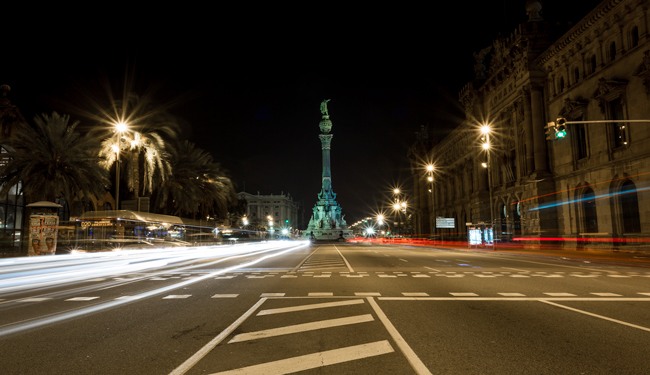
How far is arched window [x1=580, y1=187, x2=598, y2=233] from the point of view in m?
37.6

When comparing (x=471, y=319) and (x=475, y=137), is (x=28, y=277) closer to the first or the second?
(x=471, y=319)

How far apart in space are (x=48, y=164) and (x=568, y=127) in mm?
39929

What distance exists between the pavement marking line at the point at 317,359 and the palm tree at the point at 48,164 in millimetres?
29366

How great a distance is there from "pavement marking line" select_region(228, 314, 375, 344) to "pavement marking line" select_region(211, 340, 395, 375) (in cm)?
131

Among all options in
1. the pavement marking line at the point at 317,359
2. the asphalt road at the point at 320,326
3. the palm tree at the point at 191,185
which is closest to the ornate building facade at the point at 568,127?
the asphalt road at the point at 320,326

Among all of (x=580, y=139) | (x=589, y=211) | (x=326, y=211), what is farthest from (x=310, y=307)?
(x=326, y=211)

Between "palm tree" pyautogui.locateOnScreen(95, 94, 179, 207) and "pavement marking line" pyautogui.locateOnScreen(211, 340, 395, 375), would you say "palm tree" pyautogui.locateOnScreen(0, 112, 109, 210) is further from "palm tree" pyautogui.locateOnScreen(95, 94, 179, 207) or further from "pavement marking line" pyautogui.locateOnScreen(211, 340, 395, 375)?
"pavement marking line" pyautogui.locateOnScreen(211, 340, 395, 375)

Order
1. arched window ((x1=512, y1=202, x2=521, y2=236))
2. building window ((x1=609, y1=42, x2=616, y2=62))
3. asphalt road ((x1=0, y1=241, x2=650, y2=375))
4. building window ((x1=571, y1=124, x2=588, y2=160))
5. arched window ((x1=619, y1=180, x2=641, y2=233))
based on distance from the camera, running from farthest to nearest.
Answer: arched window ((x1=512, y1=202, x2=521, y2=236)), building window ((x1=571, y1=124, x2=588, y2=160)), building window ((x1=609, y1=42, x2=616, y2=62)), arched window ((x1=619, y1=180, x2=641, y2=233)), asphalt road ((x1=0, y1=241, x2=650, y2=375))

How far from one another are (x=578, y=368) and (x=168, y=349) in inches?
196

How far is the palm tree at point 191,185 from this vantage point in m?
45.6

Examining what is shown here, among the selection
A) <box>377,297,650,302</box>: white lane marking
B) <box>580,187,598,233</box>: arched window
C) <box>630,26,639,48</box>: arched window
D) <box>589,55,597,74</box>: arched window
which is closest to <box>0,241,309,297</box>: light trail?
<box>377,297,650,302</box>: white lane marking

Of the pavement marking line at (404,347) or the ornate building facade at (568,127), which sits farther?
the ornate building facade at (568,127)

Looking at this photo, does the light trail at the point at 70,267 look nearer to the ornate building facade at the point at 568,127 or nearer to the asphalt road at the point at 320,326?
the asphalt road at the point at 320,326

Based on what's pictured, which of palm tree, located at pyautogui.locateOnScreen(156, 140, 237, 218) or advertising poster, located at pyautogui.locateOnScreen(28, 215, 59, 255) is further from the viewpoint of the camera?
palm tree, located at pyautogui.locateOnScreen(156, 140, 237, 218)
